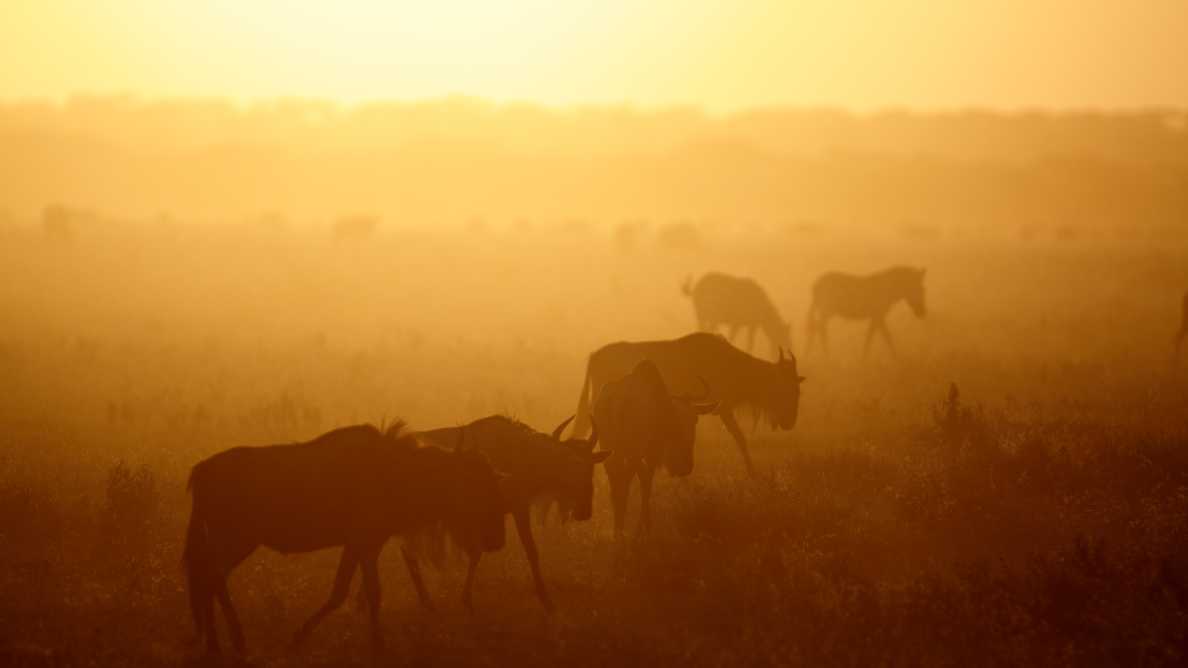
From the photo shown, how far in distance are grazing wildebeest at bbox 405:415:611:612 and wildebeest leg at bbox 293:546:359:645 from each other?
808 millimetres

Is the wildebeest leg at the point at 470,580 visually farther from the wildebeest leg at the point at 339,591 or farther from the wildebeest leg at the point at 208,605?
the wildebeest leg at the point at 208,605

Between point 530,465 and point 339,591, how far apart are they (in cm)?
183

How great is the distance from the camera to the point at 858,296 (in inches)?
759

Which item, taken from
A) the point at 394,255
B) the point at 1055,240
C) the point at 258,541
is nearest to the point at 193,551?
the point at 258,541

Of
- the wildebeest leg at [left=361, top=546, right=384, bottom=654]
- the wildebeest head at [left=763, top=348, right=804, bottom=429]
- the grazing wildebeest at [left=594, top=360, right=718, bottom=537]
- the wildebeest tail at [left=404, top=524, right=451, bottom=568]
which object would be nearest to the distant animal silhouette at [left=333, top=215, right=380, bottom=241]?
the wildebeest head at [left=763, top=348, right=804, bottom=429]

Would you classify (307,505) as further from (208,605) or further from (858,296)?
(858,296)

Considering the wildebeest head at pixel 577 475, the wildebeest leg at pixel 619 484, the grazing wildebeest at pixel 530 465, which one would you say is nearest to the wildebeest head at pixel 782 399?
the wildebeest leg at pixel 619 484

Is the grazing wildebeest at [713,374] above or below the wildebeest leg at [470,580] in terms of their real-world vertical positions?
above

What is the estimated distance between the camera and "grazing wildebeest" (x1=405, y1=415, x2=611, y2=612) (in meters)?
8.20

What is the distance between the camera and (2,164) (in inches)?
2879

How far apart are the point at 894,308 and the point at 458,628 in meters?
19.0

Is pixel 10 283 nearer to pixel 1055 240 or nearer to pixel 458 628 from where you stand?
pixel 458 628

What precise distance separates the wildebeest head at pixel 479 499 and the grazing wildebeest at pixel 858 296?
471 inches

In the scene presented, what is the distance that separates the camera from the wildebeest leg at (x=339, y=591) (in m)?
7.21
